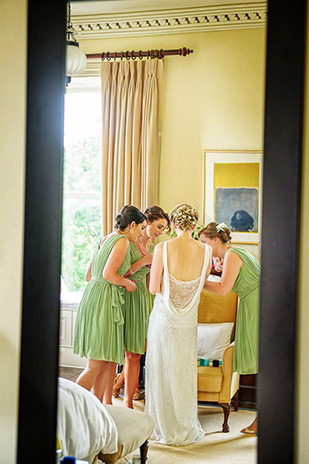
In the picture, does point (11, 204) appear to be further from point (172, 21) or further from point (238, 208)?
point (172, 21)

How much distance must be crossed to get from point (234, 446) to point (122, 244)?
36.5 inches

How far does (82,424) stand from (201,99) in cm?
130

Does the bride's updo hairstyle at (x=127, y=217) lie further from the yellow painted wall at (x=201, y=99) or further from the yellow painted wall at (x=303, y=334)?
the yellow painted wall at (x=303, y=334)

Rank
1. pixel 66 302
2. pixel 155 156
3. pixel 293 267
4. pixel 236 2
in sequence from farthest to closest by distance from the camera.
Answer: pixel 155 156
pixel 66 302
pixel 236 2
pixel 293 267

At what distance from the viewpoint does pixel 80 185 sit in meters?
1.75

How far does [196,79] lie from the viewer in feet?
6.70

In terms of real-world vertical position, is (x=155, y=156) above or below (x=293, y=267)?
above

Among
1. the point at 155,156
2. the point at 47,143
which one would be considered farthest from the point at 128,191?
the point at 47,143

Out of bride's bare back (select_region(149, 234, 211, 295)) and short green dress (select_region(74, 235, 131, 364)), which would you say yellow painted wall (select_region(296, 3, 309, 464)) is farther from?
bride's bare back (select_region(149, 234, 211, 295))

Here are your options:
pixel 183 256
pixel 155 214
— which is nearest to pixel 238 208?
pixel 183 256

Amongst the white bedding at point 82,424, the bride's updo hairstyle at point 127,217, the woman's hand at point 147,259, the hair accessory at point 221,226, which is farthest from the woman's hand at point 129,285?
the white bedding at point 82,424

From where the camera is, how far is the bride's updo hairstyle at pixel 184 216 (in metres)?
2.12

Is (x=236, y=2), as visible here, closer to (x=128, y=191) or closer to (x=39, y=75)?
(x=39, y=75)

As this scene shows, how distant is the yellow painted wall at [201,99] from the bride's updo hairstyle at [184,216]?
0.11 ft
